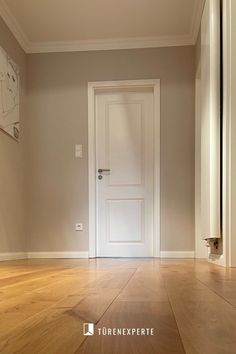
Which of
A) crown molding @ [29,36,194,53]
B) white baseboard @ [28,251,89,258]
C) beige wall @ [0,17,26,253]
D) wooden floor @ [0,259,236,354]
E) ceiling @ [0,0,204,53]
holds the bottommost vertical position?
white baseboard @ [28,251,89,258]

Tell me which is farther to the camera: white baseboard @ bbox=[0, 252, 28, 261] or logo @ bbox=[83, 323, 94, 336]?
white baseboard @ bbox=[0, 252, 28, 261]

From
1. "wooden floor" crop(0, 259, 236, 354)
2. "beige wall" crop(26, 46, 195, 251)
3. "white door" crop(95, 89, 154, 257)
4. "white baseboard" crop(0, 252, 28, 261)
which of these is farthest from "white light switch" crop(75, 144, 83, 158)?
"wooden floor" crop(0, 259, 236, 354)

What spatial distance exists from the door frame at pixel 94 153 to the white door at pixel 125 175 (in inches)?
3.0

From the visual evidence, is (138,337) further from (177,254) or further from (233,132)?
(177,254)

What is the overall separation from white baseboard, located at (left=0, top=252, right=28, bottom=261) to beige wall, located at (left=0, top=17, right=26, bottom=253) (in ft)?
0.12

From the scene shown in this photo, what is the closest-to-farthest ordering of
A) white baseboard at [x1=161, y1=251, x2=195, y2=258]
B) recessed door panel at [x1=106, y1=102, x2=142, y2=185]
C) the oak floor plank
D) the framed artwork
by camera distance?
the oak floor plank < the framed artwork < white baseboard at [x1=161, y1=251, x2=195, y2=258] < recessed door panel at [x1=106, y1=102, x2=142, y2=185]

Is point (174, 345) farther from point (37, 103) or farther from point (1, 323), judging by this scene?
point (37, 103)

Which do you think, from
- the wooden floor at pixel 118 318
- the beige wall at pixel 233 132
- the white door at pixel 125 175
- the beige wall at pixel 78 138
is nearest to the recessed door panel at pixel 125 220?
the white door at pixel 125 175

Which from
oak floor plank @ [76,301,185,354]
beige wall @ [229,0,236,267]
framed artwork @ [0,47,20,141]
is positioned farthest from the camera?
framed artwork @ [0,47,20,141]

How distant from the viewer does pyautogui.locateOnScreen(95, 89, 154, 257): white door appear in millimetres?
4492

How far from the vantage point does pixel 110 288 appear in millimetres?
1312

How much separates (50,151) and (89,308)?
3.75 m

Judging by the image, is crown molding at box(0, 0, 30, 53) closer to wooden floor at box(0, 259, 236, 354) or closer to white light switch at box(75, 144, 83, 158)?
white light switch at box(75, 144, 83, 158)

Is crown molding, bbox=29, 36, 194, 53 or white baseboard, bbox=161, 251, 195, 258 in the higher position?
crown molding, bbox=29, 36, 194, 53
